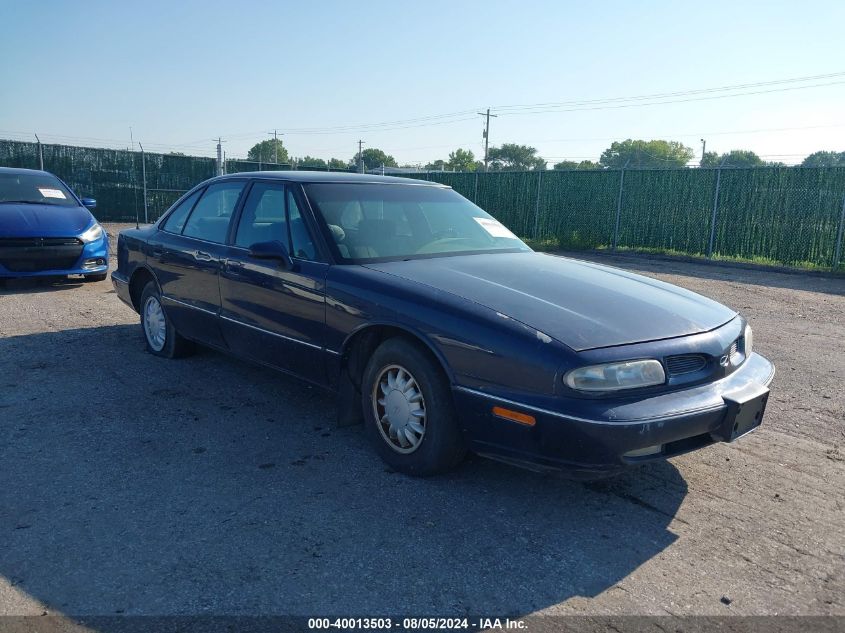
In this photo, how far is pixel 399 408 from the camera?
3.50 meters

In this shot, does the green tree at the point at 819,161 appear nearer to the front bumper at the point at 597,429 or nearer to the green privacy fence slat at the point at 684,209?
the green privacy fence slat at the point at 684,209

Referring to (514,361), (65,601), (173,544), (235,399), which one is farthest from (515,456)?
(235,399)

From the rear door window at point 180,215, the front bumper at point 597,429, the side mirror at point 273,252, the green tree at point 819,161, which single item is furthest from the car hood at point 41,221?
the green tree at point 819,161

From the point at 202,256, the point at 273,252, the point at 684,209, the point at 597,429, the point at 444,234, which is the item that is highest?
the point at 684,209

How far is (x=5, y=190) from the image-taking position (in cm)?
934

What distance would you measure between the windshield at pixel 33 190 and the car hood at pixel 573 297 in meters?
7.58

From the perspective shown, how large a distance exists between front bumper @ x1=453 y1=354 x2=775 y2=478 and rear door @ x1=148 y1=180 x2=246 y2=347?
243 cm

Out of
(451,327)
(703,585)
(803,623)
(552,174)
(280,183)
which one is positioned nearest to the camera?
(803,623)

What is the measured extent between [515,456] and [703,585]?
2.93 feet

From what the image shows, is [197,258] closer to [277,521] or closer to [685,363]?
[277,521]

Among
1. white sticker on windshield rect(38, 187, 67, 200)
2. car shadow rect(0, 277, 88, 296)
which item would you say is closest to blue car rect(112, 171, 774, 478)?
car shadow rect(0, 277, 88, 296)

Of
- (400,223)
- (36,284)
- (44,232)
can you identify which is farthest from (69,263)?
(400,223)

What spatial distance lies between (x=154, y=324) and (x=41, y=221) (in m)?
4.02

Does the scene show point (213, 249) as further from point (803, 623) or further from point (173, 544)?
point (803, 623)
